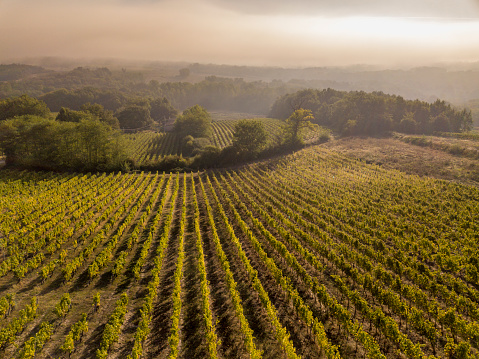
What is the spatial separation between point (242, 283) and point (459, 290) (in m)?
16.2

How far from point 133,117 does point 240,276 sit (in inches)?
4825

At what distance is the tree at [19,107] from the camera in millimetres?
70562

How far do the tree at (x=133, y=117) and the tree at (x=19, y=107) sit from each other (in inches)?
1711

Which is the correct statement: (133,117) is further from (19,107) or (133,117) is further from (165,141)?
(19,107)

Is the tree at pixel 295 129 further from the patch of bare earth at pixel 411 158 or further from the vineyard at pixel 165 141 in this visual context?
the patch of bare earth at pixel 411 158

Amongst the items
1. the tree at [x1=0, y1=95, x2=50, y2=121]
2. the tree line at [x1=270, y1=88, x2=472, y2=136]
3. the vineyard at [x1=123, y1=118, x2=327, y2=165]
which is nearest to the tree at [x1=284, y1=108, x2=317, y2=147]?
the vineyard at [x1=123, y1=118, x2=327, y2=165]

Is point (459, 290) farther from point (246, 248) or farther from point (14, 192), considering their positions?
point (14, 192)

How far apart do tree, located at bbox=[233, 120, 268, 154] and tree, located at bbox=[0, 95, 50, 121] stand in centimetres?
6581

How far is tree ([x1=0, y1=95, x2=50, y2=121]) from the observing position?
2778 inches

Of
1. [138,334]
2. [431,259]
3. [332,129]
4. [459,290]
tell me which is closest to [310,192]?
[431,259]

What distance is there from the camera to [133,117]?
121 meters

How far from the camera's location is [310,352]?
13055mm

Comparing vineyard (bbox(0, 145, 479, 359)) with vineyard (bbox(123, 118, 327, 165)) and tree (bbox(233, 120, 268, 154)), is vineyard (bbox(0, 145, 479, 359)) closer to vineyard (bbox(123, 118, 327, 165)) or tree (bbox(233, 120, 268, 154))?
tree (bbox(233, 120, 268, 154))

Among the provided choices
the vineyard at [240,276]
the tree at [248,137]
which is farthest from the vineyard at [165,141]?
the vineyard at [240,276]
